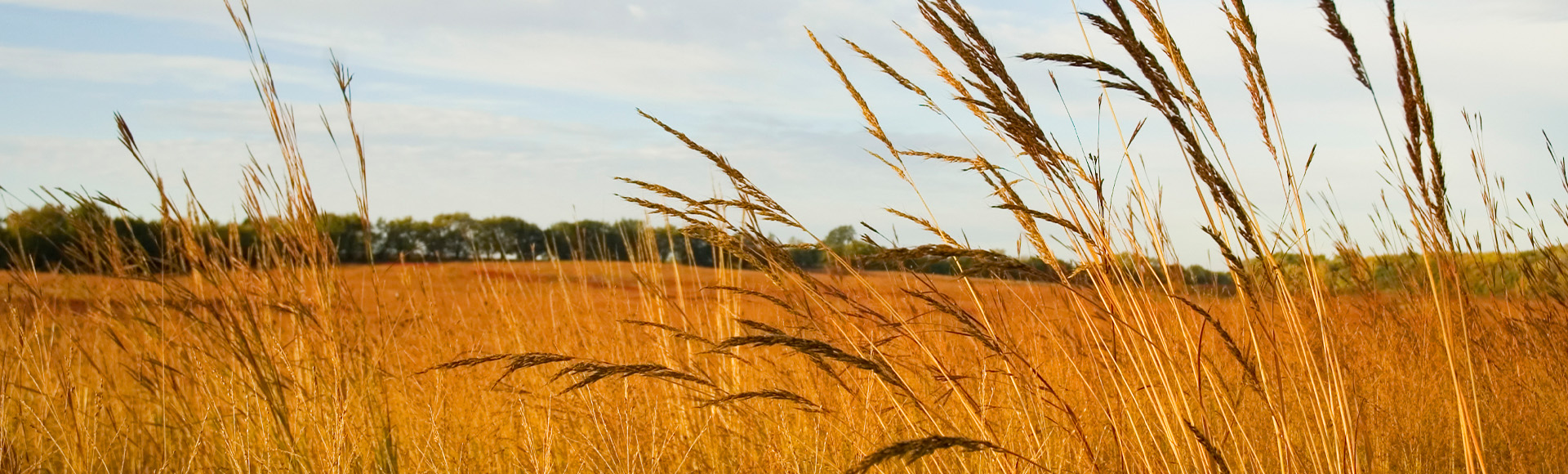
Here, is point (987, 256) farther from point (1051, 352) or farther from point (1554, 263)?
point (1554, 263)

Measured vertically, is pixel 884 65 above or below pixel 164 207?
above

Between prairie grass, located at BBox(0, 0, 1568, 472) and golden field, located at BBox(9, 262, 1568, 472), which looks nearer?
prairie grass, located at BBox(0, 0, 1568, 472)

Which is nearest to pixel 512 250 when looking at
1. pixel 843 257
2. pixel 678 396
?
pixel 678 396

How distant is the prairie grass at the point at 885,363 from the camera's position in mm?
1577

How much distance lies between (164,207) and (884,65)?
191 centimetres

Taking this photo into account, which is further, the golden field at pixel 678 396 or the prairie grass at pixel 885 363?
the golden field at pixel 678 396

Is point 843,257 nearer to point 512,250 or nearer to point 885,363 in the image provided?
point 885,363

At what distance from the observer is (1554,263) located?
3.75 m

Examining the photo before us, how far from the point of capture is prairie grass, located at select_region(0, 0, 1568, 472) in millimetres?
1577

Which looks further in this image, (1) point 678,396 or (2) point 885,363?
(1) point 678,396

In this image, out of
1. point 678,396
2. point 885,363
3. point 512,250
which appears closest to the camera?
point 885,363

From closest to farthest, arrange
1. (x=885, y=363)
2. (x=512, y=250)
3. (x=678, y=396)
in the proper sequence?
1. (x=885, y=363)
2. (x=678, y=396)
3. (x=512, y=250)

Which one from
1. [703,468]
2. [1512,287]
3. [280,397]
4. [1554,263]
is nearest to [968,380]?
[703,468]

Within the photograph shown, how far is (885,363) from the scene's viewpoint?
1.75 meters
